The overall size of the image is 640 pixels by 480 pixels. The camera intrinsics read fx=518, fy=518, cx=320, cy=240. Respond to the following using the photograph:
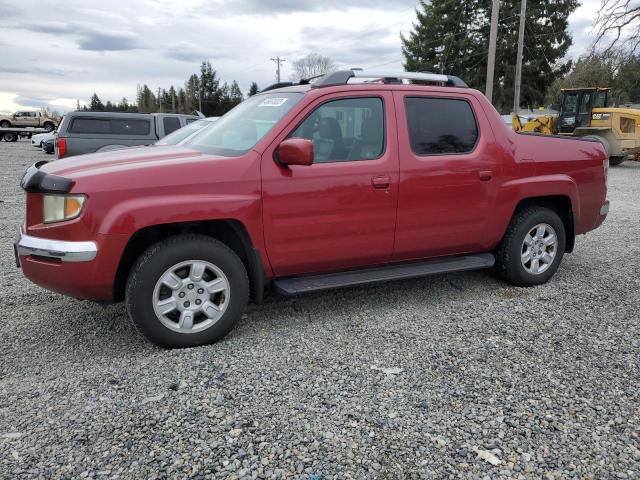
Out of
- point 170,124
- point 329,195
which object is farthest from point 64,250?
point 170,124

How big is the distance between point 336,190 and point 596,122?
727 inches

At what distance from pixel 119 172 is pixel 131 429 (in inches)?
62.5

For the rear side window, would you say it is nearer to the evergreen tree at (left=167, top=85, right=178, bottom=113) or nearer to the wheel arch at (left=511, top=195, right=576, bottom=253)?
the wheel arch at (left=511, top=195, right=576, bottom=253)

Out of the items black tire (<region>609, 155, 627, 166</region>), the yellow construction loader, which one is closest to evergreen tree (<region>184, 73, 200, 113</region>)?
the yellow construction loader

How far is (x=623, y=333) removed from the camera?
3904 millimetres

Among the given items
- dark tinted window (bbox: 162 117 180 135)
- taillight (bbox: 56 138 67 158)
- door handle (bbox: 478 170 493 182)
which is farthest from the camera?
dark tinted window (bbox: 162 117 180 135)

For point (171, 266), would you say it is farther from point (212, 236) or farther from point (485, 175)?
point (485, 175)

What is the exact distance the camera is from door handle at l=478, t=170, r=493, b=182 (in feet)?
14.6

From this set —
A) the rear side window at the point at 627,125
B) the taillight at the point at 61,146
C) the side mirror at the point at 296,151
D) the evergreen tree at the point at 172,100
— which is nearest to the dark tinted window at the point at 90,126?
the taillight at the point at 61,146

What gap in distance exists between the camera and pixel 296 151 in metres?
3.53

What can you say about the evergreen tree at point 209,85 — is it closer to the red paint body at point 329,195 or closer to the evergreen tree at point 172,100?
the evergreen tree at point 172,100

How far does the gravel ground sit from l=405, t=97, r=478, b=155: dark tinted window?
1.36m

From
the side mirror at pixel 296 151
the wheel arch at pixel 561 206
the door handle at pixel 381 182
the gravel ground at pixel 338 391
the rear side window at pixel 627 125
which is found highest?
the rear side window at pixel 627 125

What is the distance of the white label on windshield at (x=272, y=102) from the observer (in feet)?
13.5
